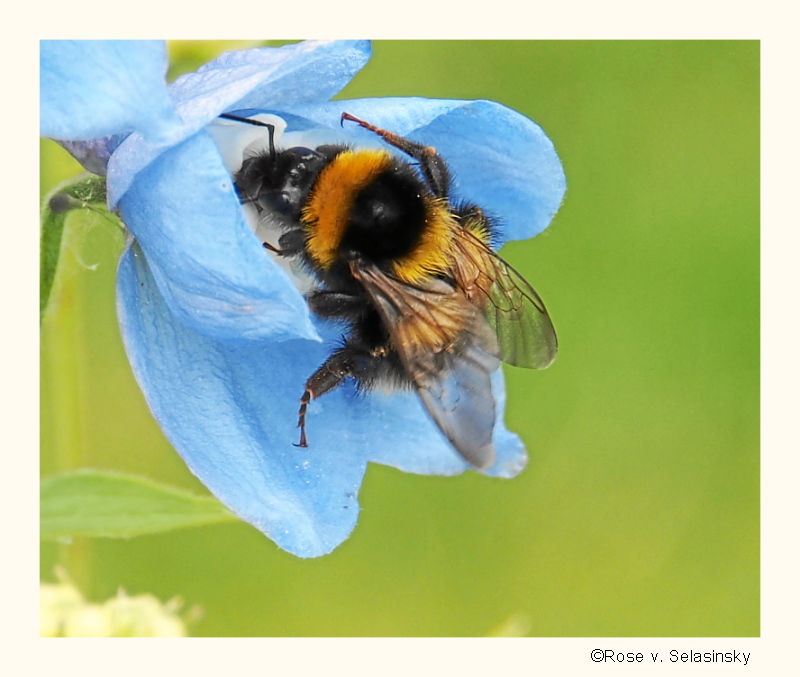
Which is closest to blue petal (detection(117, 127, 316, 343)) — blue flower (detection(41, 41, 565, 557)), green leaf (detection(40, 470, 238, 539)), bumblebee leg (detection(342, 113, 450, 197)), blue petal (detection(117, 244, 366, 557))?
blue flower (detection(41, 41, 565, 557))

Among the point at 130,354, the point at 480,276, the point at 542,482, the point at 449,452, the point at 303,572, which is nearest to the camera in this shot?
the point at 130,354

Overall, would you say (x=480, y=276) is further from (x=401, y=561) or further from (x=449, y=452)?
(x=401, y=561)

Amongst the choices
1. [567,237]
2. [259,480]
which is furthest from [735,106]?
[259,480]

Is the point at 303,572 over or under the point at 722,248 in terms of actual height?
under

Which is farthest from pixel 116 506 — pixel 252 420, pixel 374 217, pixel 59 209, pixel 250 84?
pixel 250 84

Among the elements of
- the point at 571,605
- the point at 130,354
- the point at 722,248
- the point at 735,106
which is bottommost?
the point at 571,605

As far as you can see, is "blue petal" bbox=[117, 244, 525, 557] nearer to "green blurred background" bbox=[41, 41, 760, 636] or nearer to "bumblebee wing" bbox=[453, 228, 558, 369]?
"bumblebee wing" bbox=[453, 228, 558, 369]

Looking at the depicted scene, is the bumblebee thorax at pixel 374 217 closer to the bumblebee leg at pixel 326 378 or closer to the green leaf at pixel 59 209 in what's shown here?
the bumblebee leg at pixel 326 378
